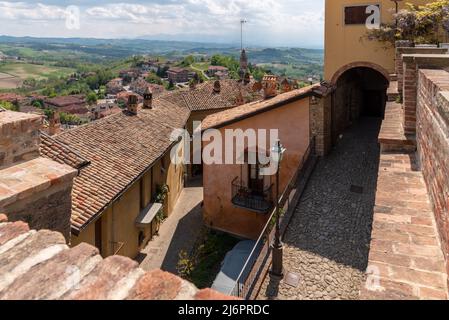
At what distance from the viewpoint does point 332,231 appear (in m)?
9.39

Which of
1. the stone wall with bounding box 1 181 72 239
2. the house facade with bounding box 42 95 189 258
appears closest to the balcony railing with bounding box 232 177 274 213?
the house facade with bounding box 42 95 189 258

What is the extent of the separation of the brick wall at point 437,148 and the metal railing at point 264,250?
466 centimetres

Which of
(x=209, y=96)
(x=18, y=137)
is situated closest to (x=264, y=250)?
(x=18, y=137)

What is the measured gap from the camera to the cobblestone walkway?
7807 millimetres

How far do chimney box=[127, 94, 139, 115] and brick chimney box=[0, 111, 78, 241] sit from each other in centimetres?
1391

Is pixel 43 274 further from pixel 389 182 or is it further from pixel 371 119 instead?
pixel 371 119

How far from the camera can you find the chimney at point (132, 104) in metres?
18.3

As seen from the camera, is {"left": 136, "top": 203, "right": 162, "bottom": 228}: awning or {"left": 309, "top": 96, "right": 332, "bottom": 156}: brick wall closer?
{"left": 309, "top": 96, "right": 332, "bottom": 156}: brick wall

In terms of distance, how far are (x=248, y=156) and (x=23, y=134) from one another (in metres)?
9.56

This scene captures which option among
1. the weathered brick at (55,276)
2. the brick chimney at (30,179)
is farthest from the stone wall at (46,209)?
the weathered brick at (55,276)

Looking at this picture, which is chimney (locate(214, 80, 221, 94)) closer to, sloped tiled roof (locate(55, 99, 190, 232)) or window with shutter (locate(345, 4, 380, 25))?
sloped tiled roof (locate(55, 99, 190, 232))

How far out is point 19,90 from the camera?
449ft

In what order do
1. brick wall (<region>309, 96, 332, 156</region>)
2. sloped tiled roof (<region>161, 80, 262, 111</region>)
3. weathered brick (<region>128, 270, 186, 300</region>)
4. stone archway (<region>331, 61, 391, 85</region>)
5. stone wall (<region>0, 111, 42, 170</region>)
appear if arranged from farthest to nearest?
sloped tiled roof (<region>161, 80, 262, 111</region>) < stone archway (<region>331, 61, 391, 85</region>) < brick wall (<region>309, 96, 332, 156</region>) < stone wall (<region>0, 111, 42, 170</region>) < weathered brick (<region>128, 270, 186, 300</region>)
